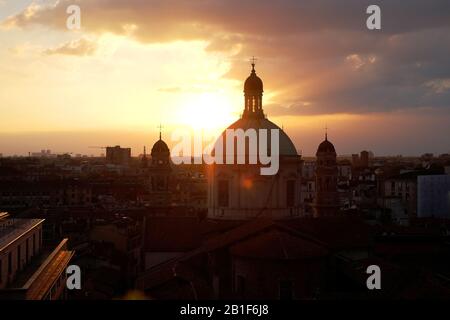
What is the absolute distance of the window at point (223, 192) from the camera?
27.1 m

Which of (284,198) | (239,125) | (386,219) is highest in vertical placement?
(239,125)

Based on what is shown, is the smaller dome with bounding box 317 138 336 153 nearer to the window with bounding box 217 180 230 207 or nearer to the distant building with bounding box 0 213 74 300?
the window with bounding box 217 180 230 207

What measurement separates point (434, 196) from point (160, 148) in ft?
88.0

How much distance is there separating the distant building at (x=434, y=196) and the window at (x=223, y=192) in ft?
105

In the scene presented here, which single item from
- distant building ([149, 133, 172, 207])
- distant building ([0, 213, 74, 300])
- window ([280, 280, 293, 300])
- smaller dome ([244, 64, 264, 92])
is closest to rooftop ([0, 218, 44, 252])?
distant building ([0, 213, 74, 300])

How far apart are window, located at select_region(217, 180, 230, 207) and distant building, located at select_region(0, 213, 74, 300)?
7544mm

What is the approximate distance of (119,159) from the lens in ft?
646

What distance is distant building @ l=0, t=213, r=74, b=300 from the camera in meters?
15.6

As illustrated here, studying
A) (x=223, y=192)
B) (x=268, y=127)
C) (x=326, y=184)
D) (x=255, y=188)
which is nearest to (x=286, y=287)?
(x=255, y=188)

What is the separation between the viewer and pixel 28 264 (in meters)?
19.4

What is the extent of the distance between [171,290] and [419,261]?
14879mm

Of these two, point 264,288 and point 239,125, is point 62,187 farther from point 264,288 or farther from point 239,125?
point 264,288

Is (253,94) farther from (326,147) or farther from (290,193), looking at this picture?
(326,147)
